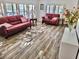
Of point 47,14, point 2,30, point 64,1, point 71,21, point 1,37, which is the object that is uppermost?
point 64,1

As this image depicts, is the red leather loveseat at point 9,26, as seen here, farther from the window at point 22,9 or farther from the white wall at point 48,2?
the white wall at point 48,2

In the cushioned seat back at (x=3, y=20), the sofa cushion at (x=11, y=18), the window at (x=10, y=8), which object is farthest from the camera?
the window at (x=10, y=8)

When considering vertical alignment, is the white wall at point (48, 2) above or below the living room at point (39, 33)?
above

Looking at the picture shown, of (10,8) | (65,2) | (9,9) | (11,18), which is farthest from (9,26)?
(65,2)

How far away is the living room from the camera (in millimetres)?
2301

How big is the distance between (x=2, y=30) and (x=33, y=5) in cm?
475

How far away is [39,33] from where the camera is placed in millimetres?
5191

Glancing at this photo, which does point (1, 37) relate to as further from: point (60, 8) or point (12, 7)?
point (60, 8)

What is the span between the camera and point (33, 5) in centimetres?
808

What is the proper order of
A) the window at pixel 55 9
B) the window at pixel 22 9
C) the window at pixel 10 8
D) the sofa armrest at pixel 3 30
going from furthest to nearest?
the window at pixel 55 9 → the window at pixel 22 9 → the window at pixel 10 8 → the sofa armrest at pixel 3 30

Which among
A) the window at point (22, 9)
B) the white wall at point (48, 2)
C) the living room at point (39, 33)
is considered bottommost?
the living room at point (39, 33)

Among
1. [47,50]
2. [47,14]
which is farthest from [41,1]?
[47,50]

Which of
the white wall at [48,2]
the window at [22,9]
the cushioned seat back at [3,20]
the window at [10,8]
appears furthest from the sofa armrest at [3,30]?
the window at [22,9]

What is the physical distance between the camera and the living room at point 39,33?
2.30 meters
